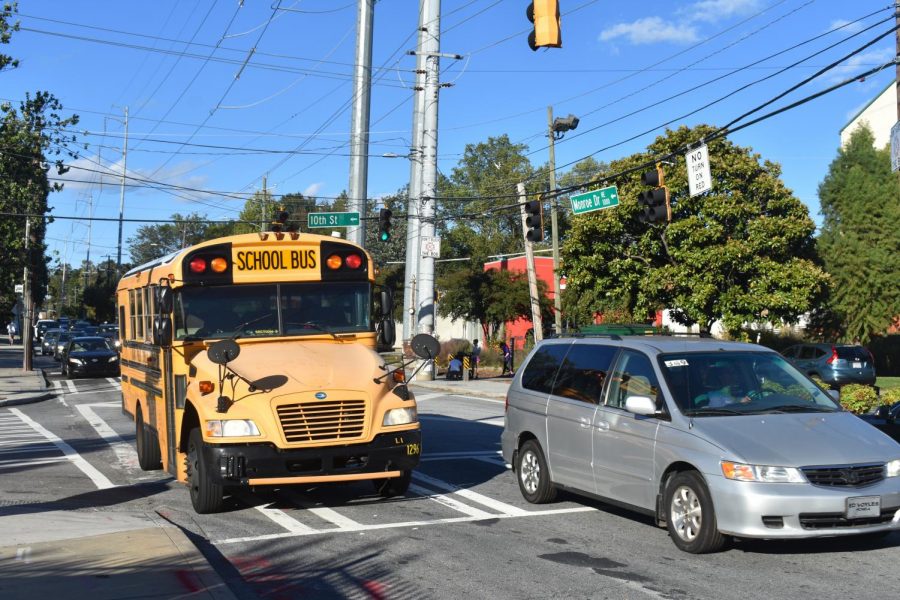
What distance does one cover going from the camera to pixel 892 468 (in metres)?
7.74

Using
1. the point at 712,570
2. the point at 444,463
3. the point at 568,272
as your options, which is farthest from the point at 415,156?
the point at 712,570

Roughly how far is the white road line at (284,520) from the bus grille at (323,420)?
833 millimetres

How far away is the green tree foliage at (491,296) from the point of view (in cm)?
4984

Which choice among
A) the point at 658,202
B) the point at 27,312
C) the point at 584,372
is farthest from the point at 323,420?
the point at 27,312

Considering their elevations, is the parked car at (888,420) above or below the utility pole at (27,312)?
below

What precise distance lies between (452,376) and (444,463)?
976 inches

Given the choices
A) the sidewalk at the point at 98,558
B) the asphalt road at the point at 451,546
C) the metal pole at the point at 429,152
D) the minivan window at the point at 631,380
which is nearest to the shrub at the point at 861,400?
the asphalt road at the point at 451,546

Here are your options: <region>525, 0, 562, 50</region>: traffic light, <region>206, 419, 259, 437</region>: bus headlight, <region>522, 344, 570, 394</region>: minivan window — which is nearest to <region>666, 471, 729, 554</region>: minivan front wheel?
<region>522, 344, 570, 394</region>: minivan window

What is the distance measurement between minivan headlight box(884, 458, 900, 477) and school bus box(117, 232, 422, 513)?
4.32 meters

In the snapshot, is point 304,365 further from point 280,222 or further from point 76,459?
point 76,459

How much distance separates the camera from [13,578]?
6.95m

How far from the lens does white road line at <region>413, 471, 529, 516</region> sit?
1020 centimetres

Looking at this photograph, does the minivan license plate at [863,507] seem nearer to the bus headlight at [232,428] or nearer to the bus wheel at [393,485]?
the bus wheel at [393,485]

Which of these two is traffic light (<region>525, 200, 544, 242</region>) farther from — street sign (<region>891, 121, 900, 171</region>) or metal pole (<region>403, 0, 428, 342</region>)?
street sign (<region>891, 121, 900, 171</region>)
